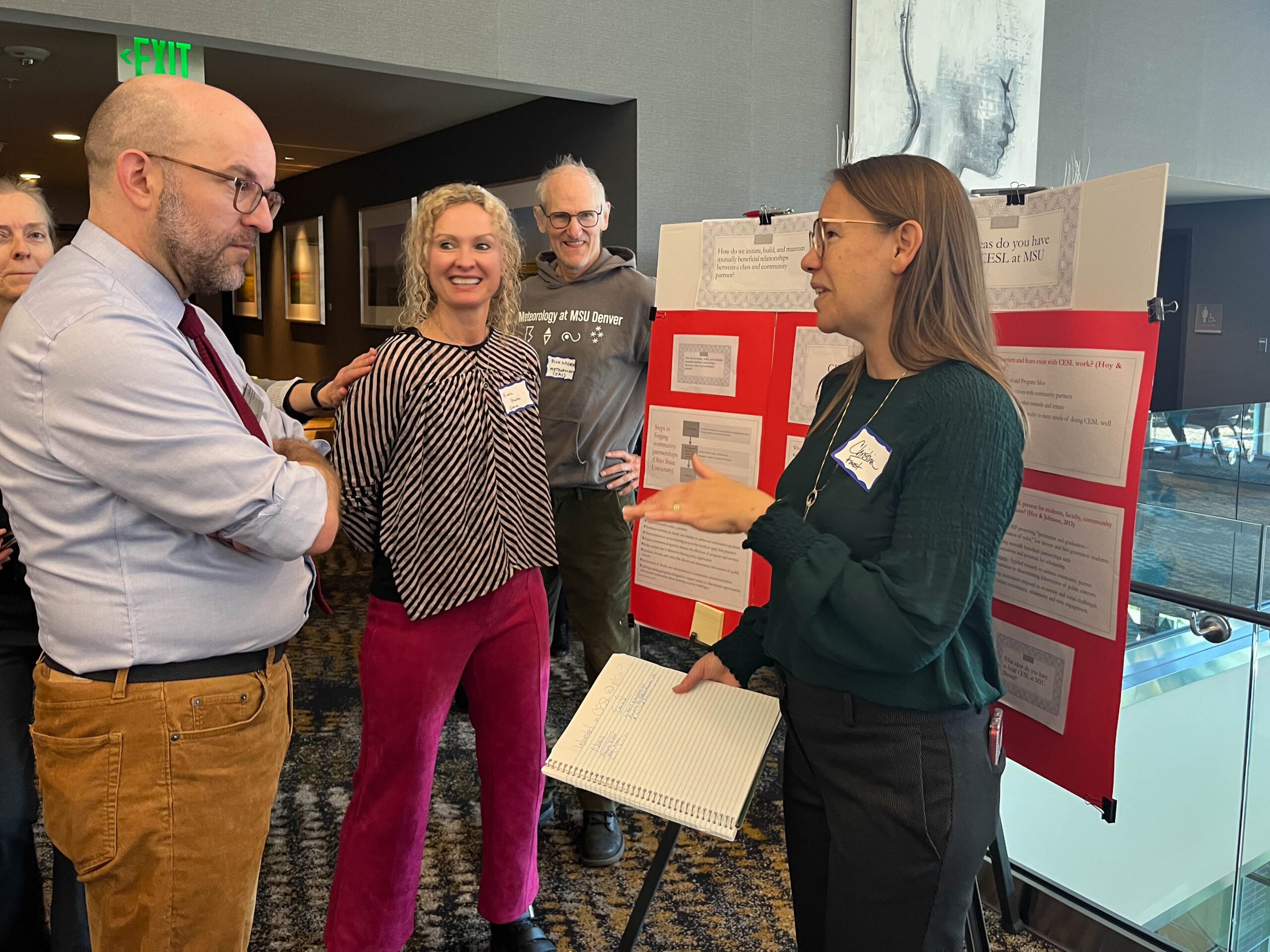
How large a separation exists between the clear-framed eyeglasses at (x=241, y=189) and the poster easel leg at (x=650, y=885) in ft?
4.00

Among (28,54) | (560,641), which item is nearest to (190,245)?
(560,641)

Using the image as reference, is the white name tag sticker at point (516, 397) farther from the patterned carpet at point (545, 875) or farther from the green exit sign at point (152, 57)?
the green exit sign at point (152, 57)

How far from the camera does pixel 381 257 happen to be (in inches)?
280

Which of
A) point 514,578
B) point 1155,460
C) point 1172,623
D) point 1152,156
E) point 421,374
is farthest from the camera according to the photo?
point 1152,156

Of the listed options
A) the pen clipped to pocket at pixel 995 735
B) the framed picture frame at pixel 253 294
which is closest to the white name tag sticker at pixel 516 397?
the pen clipped to pocket at pixel 995 735

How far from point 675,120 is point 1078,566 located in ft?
11.4

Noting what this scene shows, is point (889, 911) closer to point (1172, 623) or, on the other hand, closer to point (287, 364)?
point (1172, 623)

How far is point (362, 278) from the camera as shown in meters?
7.33

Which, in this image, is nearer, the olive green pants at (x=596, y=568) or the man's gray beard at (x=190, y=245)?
the man's gray beard at (x=190, y=245)

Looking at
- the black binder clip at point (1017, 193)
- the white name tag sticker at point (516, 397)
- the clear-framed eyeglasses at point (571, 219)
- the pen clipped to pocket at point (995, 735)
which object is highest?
the clear-framed eyeglasses at point (571, 219)

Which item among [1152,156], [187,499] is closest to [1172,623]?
[187,499]

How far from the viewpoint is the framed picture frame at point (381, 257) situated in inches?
268

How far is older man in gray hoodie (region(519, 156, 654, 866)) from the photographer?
2.60m

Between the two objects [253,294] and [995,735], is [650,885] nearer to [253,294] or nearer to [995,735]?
[995,735]
